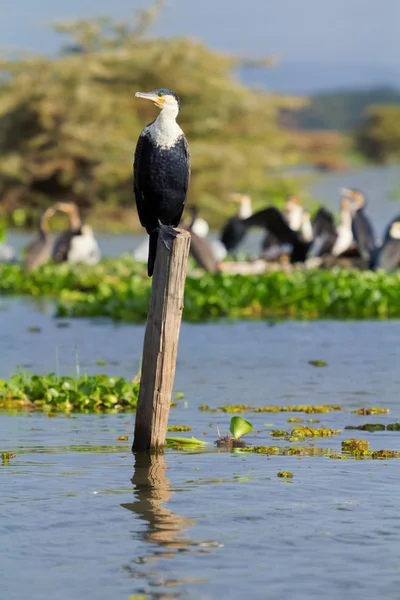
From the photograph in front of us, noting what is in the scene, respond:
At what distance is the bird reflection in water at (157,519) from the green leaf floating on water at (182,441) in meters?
0.36

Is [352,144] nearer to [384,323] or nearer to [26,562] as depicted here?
[384,323]

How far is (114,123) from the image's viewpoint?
170ft

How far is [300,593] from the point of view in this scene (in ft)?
18.1

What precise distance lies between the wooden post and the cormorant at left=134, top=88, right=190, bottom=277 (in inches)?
21.8

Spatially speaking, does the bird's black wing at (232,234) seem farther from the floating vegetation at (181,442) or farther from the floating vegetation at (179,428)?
the floating vegetation at (181,442)

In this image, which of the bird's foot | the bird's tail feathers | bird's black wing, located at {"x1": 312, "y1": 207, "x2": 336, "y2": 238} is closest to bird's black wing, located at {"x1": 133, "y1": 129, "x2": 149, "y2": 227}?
the bird's tail feathers

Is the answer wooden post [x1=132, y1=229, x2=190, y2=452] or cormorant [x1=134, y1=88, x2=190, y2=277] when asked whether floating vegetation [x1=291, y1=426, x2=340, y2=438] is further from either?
cormorant [x1=134, y1=88, x2=190, y2=277]

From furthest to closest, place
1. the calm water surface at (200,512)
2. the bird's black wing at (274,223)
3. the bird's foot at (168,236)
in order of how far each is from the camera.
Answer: the bird's black wing at (274,223), the bird's foot at (168,236), the calm water surface at (200,512)

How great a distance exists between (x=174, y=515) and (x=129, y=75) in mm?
46697

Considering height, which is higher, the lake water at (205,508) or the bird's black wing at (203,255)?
the bird's black wing at (203,255)

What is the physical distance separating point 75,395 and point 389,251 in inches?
527

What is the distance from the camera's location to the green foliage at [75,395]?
1044cm

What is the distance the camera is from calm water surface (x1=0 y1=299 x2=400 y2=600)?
571 centimetres

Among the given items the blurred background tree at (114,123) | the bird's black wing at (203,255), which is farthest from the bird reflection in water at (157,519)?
the blurred background tree at (114,123)
